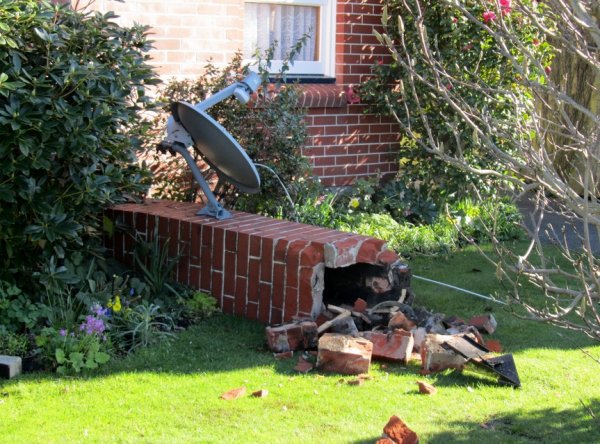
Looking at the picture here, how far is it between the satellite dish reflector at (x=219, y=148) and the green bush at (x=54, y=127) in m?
0.45

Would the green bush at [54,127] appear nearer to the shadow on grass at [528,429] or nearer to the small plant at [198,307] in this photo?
the small plant at [198,307]

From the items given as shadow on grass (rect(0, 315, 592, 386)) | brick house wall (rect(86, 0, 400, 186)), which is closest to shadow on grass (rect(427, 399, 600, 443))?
shadow on grass (rect(0, 315, 592, 386))

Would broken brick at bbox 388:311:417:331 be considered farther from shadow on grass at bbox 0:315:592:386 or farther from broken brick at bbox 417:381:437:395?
broken brick at bbox 417:381:437:395

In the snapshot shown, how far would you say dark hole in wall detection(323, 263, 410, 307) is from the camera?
20.0 ft

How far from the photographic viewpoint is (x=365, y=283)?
6199 mm

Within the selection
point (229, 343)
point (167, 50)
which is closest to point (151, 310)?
point (229, 343)

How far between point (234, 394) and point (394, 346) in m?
1.13

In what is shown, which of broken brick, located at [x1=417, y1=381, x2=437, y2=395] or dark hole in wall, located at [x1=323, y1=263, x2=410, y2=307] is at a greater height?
dark hole in wall, located at [x1=323, y1=263, x2=410, y2=307]

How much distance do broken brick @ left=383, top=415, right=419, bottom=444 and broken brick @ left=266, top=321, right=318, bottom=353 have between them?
138cm

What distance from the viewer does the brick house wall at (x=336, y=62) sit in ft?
26.1

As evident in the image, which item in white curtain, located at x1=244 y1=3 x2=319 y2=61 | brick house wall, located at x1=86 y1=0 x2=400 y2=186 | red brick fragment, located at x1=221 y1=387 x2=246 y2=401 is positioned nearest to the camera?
red brick fragment, located at x1=221 y1=387 x2=246 y2=401

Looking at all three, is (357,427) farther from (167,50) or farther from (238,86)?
(167,50)

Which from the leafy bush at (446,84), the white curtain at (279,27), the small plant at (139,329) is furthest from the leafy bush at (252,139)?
the small plant at (139,329)

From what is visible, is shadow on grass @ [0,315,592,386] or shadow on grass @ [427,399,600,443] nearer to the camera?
shadow on grass @ [427,399,600,443]
